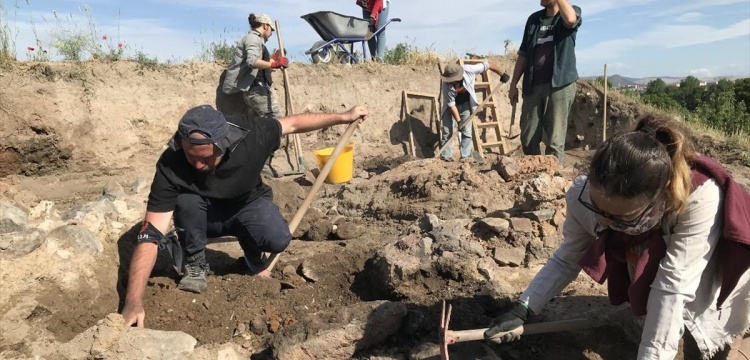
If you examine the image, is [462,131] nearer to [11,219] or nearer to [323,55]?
[323,55]

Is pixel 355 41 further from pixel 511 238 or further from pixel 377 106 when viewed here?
pixel 511 238

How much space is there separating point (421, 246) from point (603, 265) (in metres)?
1.31

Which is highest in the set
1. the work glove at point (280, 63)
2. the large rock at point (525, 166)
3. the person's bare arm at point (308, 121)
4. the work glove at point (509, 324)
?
the work glove at point (280, 63)

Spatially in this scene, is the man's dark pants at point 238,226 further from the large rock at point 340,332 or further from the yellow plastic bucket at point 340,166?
the yellow plastic bucket at point 340,166

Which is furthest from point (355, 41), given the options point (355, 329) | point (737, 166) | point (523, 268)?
point (355, 329)

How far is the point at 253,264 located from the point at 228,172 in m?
0.72

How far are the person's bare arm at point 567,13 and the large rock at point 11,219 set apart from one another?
14.0 feet

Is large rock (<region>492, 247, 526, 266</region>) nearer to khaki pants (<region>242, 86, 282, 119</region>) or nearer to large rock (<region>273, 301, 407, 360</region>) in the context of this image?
large rock (<region>273, 301, 407, 360</region>)

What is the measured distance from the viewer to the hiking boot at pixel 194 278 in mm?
3311

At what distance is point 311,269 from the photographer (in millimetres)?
3568

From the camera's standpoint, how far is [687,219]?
1842mm

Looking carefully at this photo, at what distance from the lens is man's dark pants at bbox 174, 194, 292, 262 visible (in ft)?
11.2

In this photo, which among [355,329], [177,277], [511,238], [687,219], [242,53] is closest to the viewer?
[687,219]

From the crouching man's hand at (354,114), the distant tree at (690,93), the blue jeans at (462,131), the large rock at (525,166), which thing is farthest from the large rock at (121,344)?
the distant tree at (690,93)
